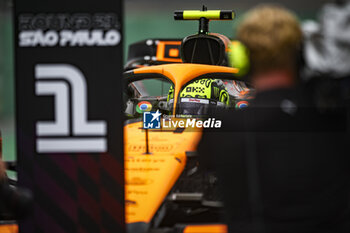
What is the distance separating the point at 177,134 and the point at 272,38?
162 cm

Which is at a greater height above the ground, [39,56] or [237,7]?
[237,7]

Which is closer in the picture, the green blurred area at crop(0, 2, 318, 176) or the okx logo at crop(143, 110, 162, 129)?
the green blurred area at crop(0, 2, 318, 176)

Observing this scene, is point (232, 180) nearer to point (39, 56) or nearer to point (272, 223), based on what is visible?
point (272, 223)

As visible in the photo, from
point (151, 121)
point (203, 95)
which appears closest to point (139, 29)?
point (203, 95)

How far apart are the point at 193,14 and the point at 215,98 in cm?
58

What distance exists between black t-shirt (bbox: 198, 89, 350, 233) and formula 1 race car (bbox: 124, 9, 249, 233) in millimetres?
1191

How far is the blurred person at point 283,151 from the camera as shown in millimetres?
1598

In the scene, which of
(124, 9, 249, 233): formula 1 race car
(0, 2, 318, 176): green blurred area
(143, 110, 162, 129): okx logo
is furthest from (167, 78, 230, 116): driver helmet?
(0, 2, 318, 176): green blurred area

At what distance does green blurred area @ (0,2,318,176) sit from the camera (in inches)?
94.2

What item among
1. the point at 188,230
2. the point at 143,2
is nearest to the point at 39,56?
the point at 143,2

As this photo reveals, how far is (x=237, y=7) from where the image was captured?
9.66 ft

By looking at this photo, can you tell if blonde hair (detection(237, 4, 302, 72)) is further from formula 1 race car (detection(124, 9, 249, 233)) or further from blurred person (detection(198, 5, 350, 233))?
formula 1 race car (detection(124, 9, 249, 233))

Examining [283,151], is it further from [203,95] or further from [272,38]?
[203,95]

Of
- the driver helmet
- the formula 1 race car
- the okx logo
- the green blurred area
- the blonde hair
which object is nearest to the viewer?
the blonde hair
